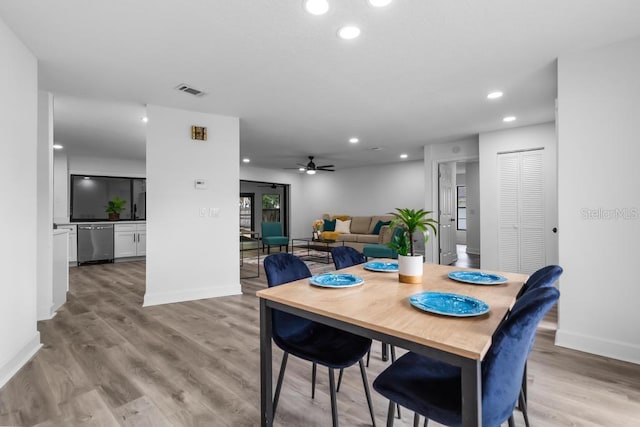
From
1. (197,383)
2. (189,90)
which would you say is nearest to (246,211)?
(189,90)

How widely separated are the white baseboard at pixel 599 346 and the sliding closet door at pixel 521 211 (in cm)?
235

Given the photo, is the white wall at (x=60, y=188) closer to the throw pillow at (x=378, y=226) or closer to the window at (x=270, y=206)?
the window at (x=270, y=206)

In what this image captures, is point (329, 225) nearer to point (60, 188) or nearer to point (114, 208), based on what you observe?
point (114, 208)

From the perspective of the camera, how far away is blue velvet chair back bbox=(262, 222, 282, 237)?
805 cm

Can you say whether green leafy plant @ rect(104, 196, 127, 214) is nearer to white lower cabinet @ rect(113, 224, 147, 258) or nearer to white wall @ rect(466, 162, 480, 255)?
white lower cabinet @ rect(113, 224, 147, 258)

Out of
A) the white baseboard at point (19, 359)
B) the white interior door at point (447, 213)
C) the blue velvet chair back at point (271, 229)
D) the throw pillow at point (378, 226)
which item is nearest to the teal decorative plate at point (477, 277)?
the white baseboard at point (19, 359)

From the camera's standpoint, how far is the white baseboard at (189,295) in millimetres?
3785

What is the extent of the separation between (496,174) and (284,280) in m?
4.43

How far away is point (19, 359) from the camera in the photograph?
2316mm

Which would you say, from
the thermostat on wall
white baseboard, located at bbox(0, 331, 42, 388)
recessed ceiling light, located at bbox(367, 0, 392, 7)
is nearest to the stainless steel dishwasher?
the thermostat on wall

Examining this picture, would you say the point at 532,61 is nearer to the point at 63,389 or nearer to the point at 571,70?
the point at 571,70

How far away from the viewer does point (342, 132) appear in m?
5.27

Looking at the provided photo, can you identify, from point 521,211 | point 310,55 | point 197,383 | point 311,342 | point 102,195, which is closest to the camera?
point 311,342

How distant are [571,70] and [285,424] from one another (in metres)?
3.35
